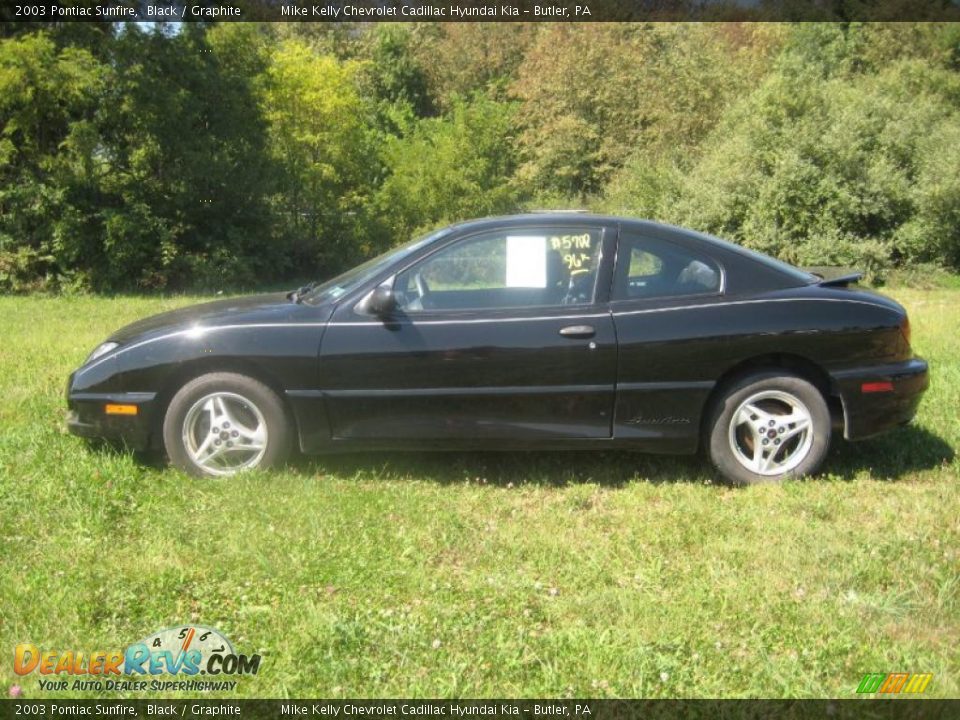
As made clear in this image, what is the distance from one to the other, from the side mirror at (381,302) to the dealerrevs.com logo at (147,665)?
78.5 inches

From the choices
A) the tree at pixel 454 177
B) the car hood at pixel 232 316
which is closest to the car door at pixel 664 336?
the car hood at pixel 232 316

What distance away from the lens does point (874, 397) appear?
475 cm

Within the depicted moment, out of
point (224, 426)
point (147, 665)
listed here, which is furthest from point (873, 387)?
point (147, 665)

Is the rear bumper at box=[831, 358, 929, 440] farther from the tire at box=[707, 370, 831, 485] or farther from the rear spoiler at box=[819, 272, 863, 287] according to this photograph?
the rear spoiler at box=[819, 272, 863, 287]

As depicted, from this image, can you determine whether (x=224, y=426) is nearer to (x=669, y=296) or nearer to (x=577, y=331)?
(x=577, y=331)

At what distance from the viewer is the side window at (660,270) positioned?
4.83 m

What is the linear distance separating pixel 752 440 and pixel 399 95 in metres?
33.6

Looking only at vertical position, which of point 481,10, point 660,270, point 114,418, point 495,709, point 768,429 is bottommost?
point 495,709

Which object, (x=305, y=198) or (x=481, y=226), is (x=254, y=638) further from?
(x=305, y=198)

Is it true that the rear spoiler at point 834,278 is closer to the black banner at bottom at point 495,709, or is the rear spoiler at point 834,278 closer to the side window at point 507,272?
the side window at point 507,272

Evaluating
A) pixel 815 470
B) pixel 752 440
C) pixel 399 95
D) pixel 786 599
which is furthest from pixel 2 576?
pixel 399 95

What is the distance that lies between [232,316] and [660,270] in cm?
243

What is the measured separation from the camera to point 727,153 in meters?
17.2

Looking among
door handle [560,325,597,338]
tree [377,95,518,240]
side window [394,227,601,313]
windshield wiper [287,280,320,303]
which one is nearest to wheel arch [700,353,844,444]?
door handle [560,325,597,338]
